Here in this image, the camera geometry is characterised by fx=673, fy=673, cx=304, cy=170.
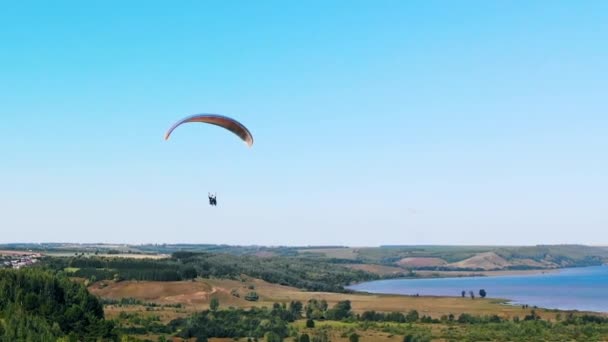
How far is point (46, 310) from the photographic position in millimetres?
94000

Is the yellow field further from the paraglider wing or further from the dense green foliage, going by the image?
the paraglider wing

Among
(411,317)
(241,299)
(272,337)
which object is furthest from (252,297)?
(272,337)

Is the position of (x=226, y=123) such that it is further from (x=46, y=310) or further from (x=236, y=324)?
(x=236, y=324)

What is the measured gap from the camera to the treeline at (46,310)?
72.1 m

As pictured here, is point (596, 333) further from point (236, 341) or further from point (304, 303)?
point (304, 303)

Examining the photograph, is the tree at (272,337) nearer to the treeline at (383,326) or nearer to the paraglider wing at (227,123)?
the treeline at (383,326)

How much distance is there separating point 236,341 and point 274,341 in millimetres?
7305

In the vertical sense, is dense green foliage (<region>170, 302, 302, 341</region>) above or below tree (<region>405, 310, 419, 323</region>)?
below

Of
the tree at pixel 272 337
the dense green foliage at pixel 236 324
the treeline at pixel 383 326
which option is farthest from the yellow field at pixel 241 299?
the tree at pixel 272 337

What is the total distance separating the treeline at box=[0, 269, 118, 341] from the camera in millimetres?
72113

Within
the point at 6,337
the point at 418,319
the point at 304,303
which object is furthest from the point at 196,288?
the point at 6,337

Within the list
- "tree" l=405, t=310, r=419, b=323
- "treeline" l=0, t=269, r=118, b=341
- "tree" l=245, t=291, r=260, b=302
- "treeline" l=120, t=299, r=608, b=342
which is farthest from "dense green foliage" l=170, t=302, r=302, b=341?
"tree" l=245, t=291, r=260, b=302

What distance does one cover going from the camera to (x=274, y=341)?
333 ft

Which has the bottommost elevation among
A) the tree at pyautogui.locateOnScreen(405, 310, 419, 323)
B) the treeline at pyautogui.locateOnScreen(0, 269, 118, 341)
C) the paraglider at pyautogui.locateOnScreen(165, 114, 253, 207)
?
the tree at pyautogui.locateOnScreen(405, 310, 419, 323)
